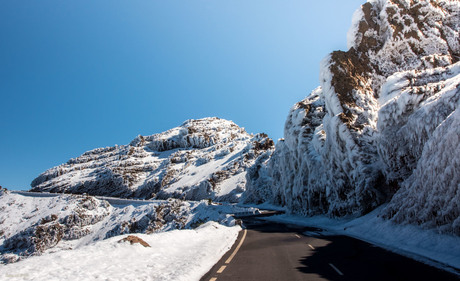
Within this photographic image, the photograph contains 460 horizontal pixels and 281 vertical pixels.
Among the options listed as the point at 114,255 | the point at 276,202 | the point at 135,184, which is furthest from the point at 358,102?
the point at 135,184

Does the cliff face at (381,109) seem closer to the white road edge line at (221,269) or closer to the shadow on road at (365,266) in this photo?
the shadow on road at (365,266)

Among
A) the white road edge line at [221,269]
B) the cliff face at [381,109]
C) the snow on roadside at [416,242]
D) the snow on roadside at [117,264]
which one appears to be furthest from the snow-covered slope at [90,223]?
the white road edge line at [221,269]

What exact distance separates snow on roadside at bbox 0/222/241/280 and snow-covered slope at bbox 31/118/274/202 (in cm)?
8451

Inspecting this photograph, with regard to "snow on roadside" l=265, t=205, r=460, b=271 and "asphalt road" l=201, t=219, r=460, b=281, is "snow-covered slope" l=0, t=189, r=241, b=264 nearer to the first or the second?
"snow on roadside" l=265, t=205, r=460, b=271

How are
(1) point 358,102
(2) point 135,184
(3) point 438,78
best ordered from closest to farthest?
(3) point 438,78 → (1) point 358,102 → (2) point 135,184

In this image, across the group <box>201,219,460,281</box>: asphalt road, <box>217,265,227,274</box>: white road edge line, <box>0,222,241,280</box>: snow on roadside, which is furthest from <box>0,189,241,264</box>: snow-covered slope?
<box>217,265,227,274</box>: white road edge line

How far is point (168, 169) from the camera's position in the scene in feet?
455

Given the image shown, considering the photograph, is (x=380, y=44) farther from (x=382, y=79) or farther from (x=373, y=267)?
(x=373, y=267)

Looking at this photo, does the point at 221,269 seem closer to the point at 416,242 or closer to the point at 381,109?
the point at 416,242

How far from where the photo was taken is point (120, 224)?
165 feet

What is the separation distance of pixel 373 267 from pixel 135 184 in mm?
141410

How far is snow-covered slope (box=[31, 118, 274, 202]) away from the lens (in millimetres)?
108125

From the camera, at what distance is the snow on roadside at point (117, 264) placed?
7.81 meters

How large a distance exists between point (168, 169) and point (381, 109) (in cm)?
12311
